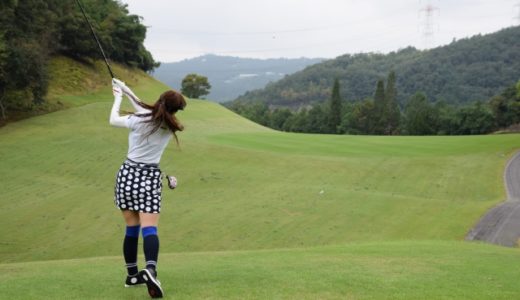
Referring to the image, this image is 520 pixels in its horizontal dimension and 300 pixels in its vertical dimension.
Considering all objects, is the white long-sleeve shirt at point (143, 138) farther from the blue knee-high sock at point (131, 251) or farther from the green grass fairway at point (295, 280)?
the green grass fairway at point (295, 280)

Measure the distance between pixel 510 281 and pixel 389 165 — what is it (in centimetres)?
2581

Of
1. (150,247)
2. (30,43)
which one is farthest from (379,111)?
(150,247)

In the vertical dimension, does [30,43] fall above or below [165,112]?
above

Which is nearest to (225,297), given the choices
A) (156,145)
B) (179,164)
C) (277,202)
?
(156,145)

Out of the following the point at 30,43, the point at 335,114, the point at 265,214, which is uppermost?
the point at 30,43

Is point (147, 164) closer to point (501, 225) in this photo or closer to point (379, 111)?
point (501, 225)

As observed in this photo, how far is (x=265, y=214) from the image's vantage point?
20.4 m

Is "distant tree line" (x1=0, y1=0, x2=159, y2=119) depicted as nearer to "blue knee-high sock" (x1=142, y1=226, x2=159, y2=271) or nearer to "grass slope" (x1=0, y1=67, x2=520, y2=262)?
"grass slope" (x1=0, y1=67, x2=520, y2=262)

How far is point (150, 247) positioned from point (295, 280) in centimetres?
201

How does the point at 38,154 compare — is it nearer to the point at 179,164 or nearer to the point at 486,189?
the point at 179,164

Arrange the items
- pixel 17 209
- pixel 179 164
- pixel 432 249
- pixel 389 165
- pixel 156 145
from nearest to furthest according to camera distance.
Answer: pixel 156 145 < pixel 432 249 < pixel 17 209 < pixel 179 164 < pixel 389 165

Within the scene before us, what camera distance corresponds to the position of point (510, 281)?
289 inches

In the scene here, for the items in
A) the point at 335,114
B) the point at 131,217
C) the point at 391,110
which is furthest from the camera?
the point at 335,114

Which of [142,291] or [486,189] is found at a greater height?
[142,291]
